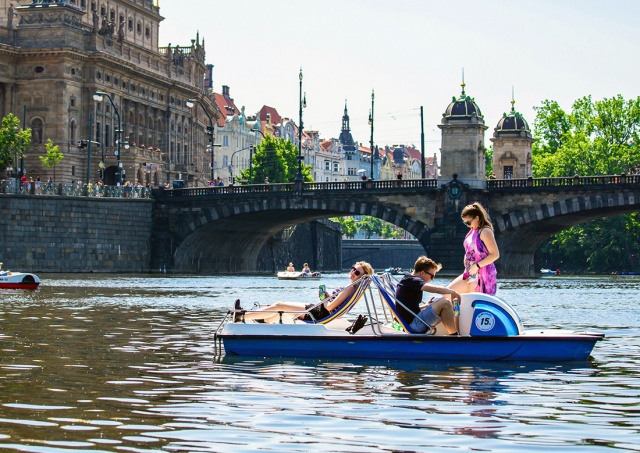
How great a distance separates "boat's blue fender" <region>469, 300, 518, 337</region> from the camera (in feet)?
70.3

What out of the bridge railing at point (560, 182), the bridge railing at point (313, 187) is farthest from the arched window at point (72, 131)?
the bridge railing at point (560, 182)

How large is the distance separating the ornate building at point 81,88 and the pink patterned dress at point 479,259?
77.3m

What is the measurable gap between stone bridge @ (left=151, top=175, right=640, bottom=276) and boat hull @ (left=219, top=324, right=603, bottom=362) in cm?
6172

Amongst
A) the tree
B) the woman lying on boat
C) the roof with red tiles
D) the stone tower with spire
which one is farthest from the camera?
the roof with red tiles

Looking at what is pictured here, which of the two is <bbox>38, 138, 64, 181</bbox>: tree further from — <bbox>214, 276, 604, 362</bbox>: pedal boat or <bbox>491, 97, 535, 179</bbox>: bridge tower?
<bbox>214, 276, 604, 362</bbox>: pedal boat

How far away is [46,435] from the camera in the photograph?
14.0 meters

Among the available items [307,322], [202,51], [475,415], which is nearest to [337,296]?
[307,322]

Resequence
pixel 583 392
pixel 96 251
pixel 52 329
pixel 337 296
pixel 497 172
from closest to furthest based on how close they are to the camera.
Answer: pixel 583 392, pixel 337 296, pixel 52 329, pixel 96 251, pixel 497 172

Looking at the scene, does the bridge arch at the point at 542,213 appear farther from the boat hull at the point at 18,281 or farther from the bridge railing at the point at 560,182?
the boat hull at the point at 18,281

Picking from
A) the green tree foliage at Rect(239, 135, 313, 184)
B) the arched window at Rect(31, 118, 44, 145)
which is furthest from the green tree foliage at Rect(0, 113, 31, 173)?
the green tree foliage at Rect(239, 135, 313, 184)

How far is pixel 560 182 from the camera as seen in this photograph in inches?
3376

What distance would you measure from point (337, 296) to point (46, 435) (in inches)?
370

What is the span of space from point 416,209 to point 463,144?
5.21 metres

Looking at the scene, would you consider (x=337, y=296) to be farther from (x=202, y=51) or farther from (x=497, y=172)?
(x=202, y=51)
